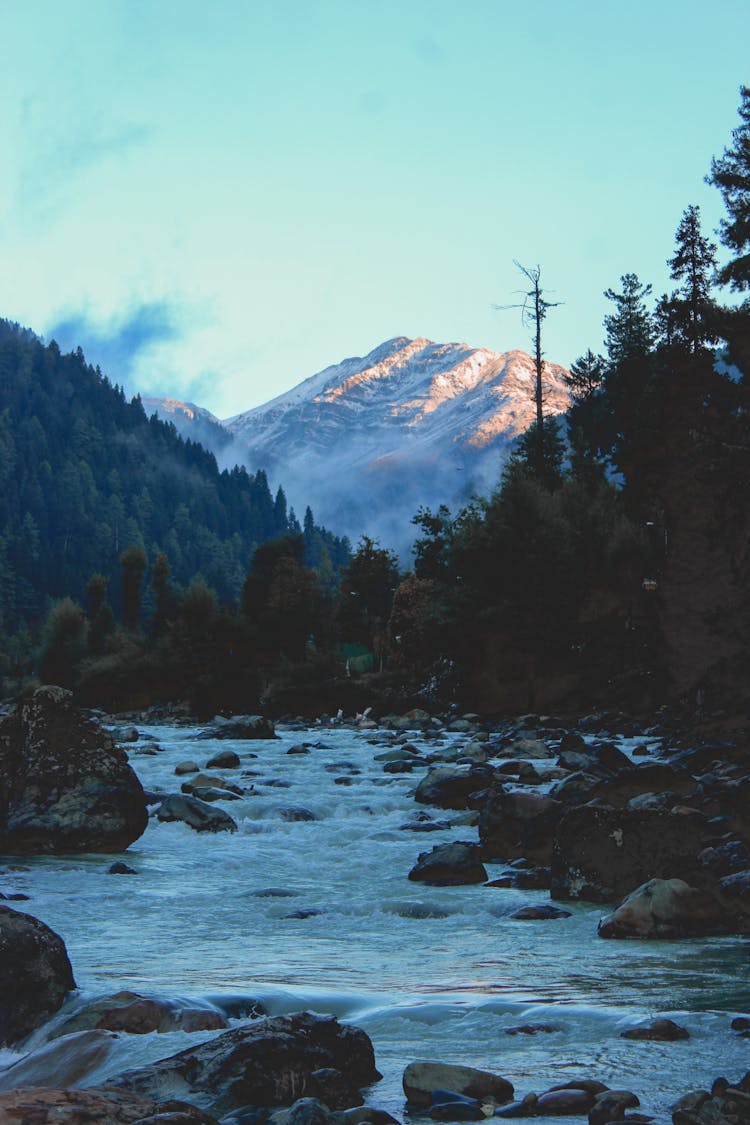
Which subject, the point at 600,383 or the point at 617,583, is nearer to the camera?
the point at 617,583

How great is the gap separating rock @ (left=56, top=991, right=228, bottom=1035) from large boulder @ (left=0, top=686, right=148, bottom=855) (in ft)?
21.4

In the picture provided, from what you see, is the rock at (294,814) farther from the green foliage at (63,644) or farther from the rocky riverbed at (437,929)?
the green foliage at (63,644)

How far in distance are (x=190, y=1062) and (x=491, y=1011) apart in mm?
1793

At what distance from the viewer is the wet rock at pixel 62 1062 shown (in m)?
4.44

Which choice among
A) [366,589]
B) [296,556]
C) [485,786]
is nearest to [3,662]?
[296,556]

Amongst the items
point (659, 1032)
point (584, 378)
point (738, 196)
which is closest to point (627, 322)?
point (584, 378)

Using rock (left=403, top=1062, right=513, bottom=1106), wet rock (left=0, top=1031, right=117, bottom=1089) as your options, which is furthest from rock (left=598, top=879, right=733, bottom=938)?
wet rock (left=0, top=1031, right=117, bottom=1089)

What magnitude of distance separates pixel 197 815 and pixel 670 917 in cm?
723

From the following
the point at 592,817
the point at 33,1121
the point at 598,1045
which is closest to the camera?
the point at 33,1121

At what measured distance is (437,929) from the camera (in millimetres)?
7820

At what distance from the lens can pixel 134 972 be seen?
6.33 meters

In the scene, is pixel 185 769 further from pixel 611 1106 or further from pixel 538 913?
pixel 611 1106

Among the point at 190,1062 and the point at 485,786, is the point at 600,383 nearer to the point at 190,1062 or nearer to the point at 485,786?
the point at 485,786

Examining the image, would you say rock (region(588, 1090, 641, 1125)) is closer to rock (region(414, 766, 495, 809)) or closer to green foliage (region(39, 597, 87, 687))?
rock (region(414, 766, 495, 809))
